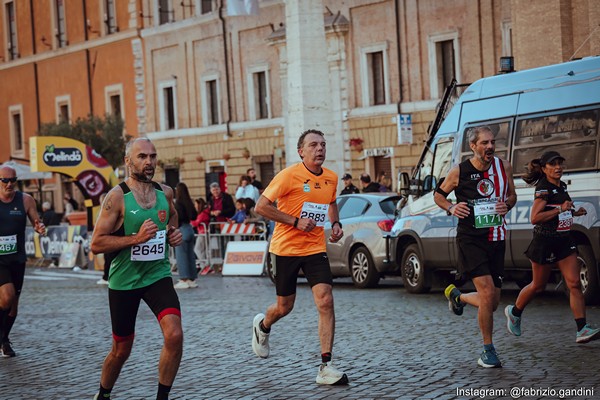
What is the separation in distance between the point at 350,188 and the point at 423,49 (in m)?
14.2

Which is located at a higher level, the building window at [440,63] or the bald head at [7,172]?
the building window at [440,63]

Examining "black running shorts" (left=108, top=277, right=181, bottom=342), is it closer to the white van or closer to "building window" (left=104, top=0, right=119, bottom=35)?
the white van

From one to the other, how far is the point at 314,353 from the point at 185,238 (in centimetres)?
1059

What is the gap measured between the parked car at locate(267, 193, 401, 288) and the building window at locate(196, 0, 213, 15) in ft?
94.0

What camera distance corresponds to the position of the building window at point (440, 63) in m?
38.9

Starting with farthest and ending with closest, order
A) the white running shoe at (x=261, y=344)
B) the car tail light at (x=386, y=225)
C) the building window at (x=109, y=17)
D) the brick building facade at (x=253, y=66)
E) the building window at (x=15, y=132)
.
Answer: the building window at (x=15, y=132) → the building window at (x=109, y=17) → the brick building facade at (x=253, y=66) → the car tail light at (x=386, y=225) → the white running shoe at (x=261, y=344)

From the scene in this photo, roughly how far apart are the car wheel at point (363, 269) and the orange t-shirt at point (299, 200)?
31.1 feet

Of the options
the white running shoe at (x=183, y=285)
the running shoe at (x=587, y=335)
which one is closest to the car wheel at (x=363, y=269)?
the white running shoe at (x=183, y=285)

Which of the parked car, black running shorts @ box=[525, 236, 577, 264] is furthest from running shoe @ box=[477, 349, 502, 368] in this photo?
the parked car

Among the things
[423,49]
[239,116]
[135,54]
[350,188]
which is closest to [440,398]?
[350,188]

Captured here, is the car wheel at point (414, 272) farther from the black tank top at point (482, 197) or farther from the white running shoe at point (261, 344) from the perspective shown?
the black tank top at point (482, 197)

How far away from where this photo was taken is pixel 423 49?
3950cm

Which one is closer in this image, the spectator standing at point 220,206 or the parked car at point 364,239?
the parked car at point 364,239

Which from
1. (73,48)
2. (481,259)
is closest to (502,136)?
(481,259)
